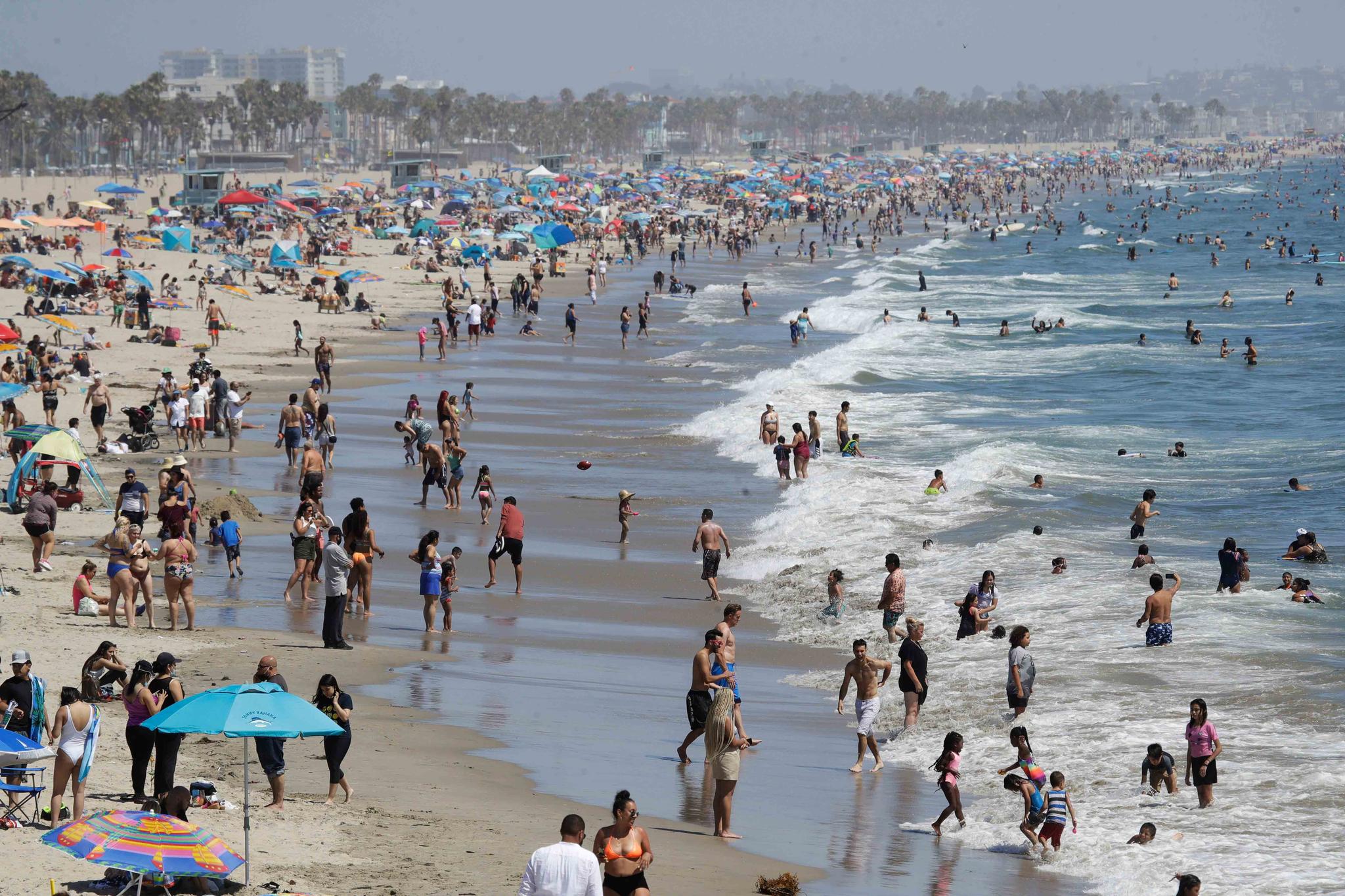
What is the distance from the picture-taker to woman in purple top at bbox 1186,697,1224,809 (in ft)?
38.0

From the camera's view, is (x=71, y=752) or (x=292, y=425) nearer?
(x=71, y=752)

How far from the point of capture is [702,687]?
12.1 m

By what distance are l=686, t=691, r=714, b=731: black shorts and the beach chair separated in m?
4.76

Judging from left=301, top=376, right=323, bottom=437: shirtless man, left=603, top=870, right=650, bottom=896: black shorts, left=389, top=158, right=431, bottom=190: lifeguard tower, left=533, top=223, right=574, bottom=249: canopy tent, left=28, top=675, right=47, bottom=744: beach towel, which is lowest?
left=603, top=870, right=650, bottom=896: black shorts

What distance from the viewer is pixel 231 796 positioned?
1037 cm

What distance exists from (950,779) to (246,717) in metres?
5.01

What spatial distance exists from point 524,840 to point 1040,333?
3960 centimetres

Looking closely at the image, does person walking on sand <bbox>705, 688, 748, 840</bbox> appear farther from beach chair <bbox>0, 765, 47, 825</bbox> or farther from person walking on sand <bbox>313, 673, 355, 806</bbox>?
beach chair <bbox>0, 765, 47, 825</bbox>

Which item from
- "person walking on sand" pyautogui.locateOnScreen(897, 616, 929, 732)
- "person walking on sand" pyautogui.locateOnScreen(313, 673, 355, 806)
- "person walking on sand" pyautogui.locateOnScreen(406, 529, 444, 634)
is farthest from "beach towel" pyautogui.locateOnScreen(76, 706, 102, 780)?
"person walking on sand" pyautogui.locateOnScreen(897, 616, 929, 732)

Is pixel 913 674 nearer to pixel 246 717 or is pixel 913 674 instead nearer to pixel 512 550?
pixel 512 550

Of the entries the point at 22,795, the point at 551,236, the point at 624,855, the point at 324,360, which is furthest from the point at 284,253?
the point at 624,855

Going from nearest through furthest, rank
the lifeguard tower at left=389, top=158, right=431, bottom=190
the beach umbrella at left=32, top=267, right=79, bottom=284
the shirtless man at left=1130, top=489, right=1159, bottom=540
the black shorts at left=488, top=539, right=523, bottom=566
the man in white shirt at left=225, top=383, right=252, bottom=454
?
1. the black shorts at left=488, top=539, right=523, bottom=566
2. the shirtless man at left=1130, top=489, right=1159, bottom=540
3. the man in white shirt at left=225, top=383, right=252, bottom=454
4. the beach umbrella at left=32, top=267, right=79, bottom=284
5. the lifeguard tower at left=389, top=158, right=431, bottom=190

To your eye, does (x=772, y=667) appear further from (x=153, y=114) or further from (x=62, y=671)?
(x=153, y=114)

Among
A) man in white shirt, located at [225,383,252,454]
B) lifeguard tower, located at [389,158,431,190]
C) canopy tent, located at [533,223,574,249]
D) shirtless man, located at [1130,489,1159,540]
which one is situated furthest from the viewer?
lifeguard tower, located at [389,158,431,190]
